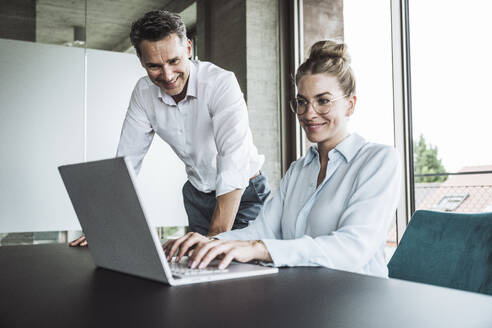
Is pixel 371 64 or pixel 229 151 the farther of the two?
pixel 371 64

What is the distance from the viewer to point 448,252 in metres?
1.40

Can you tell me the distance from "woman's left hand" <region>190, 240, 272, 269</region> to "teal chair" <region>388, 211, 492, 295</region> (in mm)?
535

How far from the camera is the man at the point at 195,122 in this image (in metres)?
1.86

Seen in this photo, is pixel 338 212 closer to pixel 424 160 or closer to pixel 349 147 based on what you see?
pixel 349 147

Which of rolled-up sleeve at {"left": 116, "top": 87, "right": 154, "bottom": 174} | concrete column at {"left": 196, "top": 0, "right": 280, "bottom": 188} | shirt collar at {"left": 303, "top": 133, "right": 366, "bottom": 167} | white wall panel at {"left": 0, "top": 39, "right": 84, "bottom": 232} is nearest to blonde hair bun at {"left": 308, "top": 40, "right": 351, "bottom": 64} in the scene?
shirt collar at {"left": 303, "top": 133, "right": 366, "bottom": 167}

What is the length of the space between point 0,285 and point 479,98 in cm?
302

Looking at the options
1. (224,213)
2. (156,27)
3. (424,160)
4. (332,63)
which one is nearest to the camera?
(332,63)

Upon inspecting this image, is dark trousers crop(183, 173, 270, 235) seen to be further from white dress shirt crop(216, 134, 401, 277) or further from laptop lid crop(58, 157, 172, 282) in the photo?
laptop lid crop(58, 157, 172, 282)

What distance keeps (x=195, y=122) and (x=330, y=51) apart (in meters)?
0.81

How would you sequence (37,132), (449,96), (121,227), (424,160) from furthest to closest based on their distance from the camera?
(37,132), (424,160), (449,96), (121,227)

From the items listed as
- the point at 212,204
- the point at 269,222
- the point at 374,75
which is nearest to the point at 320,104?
the point at 269,222

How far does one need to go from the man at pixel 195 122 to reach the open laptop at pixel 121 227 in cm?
62

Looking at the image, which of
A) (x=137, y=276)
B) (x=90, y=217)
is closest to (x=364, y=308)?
(x=137, y=276)

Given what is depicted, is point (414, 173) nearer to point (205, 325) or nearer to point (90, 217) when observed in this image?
point (90, 217)
